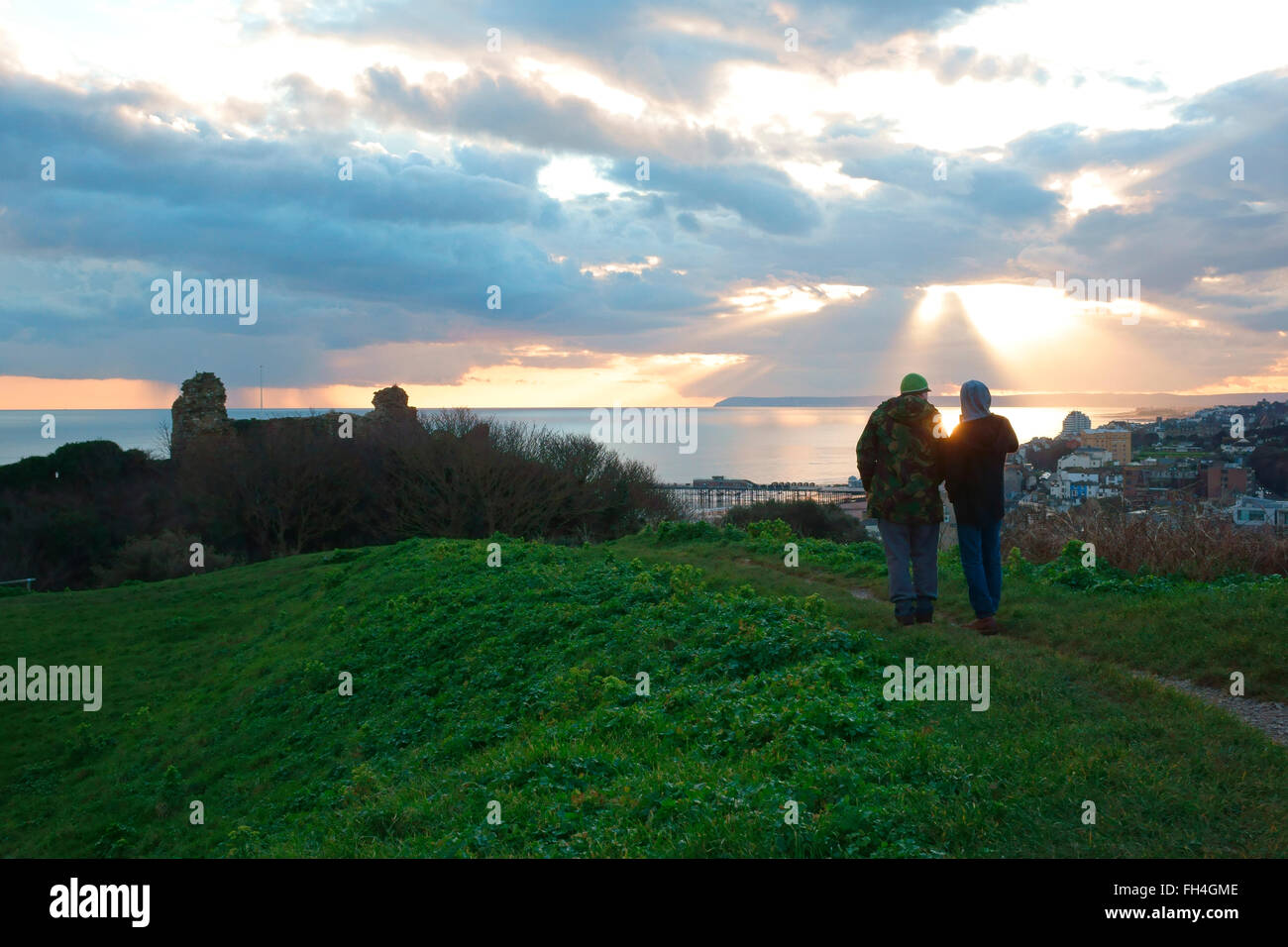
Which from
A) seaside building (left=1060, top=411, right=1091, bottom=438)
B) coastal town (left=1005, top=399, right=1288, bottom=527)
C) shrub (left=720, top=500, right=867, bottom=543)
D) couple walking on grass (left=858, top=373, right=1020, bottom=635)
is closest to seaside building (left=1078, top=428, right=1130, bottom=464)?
coastal town (left=1005, top=399, right=1288, bottom=527)

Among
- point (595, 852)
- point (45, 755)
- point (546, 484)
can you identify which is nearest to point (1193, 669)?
point (595, 852)

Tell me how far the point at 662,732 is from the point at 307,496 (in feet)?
117

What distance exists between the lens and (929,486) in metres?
9.60

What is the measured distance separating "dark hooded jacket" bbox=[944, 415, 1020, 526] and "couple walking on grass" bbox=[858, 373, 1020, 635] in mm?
11

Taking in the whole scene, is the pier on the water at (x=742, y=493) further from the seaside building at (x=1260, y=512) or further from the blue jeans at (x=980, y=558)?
the blue jeans at (x=980, y=558)

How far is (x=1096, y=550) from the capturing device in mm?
13938

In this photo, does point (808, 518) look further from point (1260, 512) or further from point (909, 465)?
point (909, 465)

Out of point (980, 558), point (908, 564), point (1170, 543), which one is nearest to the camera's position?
point (980, 558)

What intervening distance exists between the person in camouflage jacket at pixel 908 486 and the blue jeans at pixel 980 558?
1.06 feet

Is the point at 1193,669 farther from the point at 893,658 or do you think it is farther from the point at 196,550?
the point at 196,550

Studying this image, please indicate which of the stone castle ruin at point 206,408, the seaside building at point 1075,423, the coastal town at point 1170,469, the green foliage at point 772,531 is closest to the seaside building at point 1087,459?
the coastal town at point 1170,469

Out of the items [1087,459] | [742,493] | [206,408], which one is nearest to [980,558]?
[1087,459]

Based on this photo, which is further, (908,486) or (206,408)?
(206,408)

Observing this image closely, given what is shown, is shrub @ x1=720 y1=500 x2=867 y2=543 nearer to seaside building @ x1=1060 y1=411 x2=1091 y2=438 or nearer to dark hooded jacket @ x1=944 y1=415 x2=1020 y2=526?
seaside building @ x1=1060 y1=411 x2=1091 y2=438
